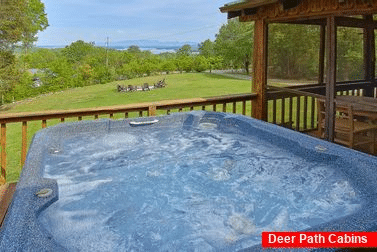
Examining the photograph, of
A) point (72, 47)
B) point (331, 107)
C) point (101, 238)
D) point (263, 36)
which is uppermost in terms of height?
point (72, 47)

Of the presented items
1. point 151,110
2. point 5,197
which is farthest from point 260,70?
point 5,197

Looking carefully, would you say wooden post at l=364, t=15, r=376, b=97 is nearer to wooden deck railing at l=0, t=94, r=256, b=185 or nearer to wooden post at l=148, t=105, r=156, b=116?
wooden deck railing at l=0, t=94, r=256, b=185

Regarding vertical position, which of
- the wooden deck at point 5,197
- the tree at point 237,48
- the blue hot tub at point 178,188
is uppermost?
the tree at point 237,48

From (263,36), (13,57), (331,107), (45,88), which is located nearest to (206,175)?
(331,107)

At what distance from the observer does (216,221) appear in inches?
80.7

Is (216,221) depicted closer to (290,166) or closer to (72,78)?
(290,166)

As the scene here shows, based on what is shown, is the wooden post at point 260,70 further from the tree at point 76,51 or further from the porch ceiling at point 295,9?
the tree at point 76,51

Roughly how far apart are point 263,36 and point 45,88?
85.9 feet

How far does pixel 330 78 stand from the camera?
4.06 metres

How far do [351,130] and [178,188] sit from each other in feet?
8.39

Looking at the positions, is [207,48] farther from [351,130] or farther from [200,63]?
[351,130]

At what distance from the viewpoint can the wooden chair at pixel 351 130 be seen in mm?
4070

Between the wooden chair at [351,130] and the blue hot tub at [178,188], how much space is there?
4.17 feet

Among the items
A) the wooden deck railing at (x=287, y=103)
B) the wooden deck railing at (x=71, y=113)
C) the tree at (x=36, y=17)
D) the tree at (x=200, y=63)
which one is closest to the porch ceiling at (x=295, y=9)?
the wooden deck railing at (x=287, y=103)
